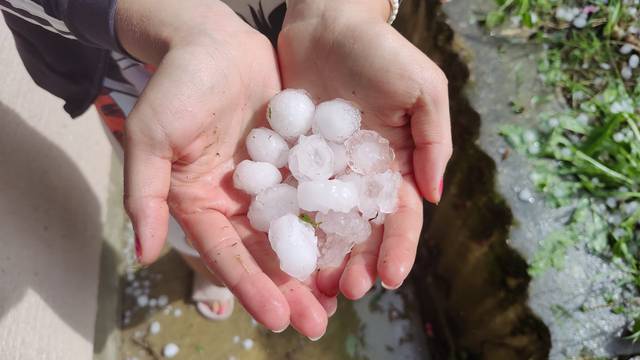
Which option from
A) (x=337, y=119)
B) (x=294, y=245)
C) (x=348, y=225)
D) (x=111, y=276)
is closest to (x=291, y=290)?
(x=294, y=245)

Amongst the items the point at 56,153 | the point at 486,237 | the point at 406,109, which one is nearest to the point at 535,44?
the point at 486,237

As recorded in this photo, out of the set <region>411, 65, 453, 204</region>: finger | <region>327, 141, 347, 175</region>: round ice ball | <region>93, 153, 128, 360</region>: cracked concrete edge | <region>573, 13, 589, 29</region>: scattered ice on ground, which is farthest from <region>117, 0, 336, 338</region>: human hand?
<region>573, 13, 589, 29</region>: scattered ice on ground

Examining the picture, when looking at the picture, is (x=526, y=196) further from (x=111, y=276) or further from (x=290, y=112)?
(x=111, y=276)

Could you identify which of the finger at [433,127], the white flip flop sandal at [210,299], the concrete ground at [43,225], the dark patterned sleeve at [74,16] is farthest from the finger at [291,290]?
the white flip flop sandal at [210,299]

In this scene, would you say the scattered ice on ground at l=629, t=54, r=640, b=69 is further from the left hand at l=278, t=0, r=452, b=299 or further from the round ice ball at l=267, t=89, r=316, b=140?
the round ice ball at l=267, t=89, r=316, b=140

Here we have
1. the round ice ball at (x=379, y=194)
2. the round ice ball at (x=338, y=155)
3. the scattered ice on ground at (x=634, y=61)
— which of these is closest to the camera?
the round ice ball at (x=379, y=194)

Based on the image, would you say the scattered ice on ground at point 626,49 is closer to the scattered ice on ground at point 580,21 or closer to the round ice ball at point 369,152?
the scattered ice on ground at point 580,21
